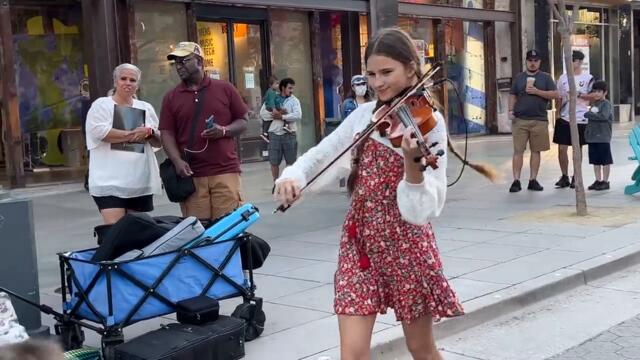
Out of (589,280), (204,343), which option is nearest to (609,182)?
(589,280)

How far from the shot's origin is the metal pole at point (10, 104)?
12.8 meters

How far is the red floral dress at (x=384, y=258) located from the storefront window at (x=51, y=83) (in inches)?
518

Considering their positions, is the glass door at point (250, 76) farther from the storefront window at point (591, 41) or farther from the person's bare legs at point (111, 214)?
the storefront window at point (591, 41)

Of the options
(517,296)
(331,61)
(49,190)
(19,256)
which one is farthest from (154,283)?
(331,61)

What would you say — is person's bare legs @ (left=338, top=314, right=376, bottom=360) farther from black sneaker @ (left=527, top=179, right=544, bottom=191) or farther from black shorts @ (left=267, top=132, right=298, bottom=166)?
black shorts @ (left=267, top=132, right=298, bottom=166)

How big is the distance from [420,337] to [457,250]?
4.26m

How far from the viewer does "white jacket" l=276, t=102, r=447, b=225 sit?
2.85 metres

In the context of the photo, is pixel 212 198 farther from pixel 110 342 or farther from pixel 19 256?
pixel 110 342

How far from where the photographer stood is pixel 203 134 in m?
5.21

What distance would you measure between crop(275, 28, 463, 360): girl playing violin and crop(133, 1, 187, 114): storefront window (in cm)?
1149

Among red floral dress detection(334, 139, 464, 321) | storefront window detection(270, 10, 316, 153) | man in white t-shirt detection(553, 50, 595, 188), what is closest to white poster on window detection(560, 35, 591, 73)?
storefront window detection(270, 10, 316, 153)

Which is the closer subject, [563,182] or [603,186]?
[603,186]

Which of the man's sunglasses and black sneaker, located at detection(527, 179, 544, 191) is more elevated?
the man's sunglasses

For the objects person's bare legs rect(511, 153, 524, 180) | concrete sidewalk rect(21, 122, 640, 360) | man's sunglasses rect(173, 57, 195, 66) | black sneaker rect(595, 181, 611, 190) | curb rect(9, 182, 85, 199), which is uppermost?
Answer: man's sunglasses rect(173, 57, 195, 66)
